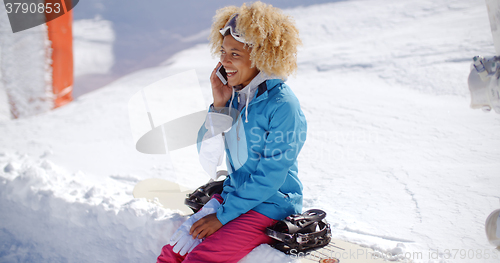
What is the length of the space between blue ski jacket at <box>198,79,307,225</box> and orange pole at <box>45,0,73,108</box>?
536 cm

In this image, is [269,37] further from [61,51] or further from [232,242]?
[61,51]

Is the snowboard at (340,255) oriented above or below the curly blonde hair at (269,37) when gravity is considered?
below

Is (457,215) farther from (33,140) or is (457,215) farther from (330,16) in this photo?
(330,16)

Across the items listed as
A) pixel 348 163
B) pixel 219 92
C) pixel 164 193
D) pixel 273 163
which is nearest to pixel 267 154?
pixel 273 163

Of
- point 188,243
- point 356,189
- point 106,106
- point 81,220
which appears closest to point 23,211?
point 81,220

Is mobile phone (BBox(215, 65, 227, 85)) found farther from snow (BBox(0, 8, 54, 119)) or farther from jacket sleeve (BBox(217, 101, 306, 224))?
snow (BBox(0, 8, 54, 119))

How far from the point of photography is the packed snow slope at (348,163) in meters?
2.09

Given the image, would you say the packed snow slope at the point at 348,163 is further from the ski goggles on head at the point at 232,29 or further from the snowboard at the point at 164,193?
the ski goggles on head at the point at 232,29

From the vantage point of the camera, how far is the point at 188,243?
144cm

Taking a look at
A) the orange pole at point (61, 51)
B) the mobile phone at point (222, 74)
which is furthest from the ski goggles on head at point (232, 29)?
the orange pole at point (61, 51)

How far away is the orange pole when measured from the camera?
5.80 metres

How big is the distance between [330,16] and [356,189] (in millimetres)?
8391

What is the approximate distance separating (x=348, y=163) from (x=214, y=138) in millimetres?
2130

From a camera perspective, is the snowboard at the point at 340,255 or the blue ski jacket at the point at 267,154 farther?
the snowboard at the point at 340,255
